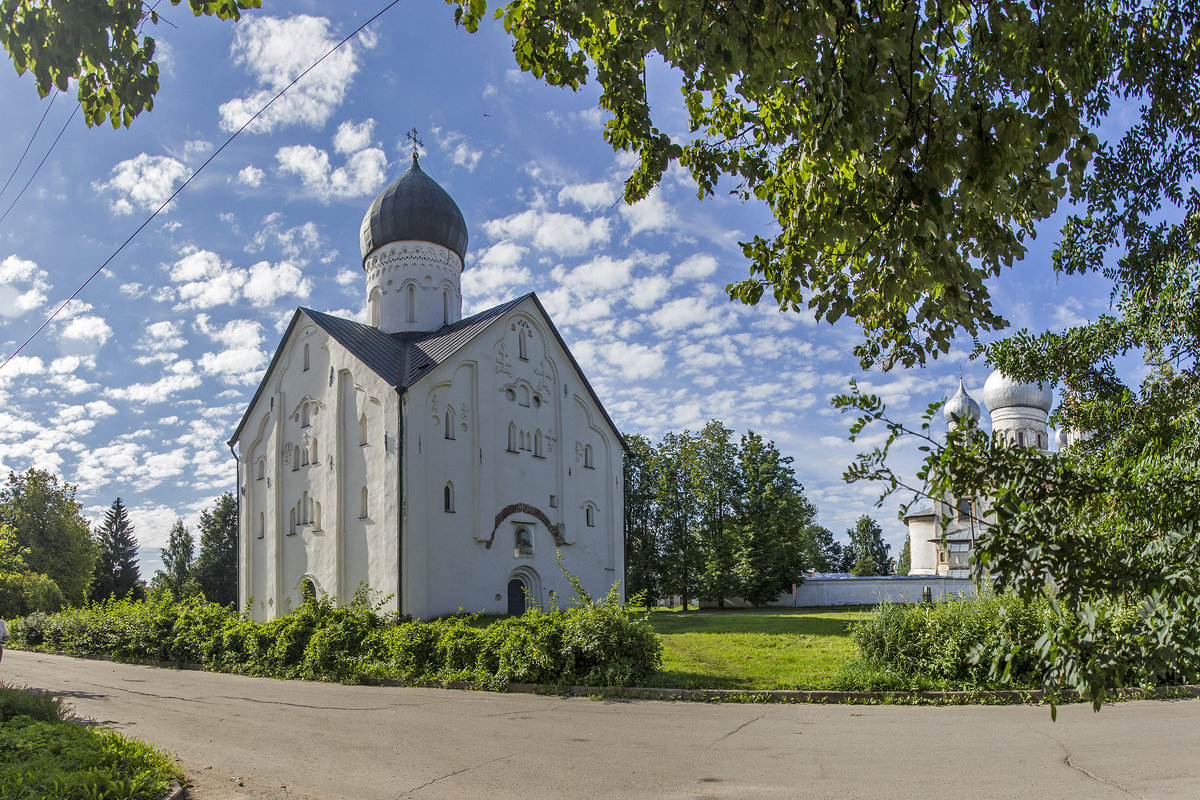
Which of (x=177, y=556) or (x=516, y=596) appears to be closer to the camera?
(x=516, y=596)

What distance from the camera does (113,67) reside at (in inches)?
201

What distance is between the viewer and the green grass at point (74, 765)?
5.96m

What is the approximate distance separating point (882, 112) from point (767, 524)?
130 ft

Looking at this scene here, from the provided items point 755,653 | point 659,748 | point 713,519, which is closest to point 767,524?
point 713,519

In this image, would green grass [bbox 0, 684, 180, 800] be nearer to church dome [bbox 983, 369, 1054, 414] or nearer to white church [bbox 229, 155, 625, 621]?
white church [bbox 229, 155, 625, 621]

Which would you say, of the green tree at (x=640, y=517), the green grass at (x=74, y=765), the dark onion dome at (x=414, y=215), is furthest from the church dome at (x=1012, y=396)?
the green grass at (x=74, y=765)

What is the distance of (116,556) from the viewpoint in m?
65.8

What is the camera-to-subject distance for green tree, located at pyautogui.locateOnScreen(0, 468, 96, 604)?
48.2 m

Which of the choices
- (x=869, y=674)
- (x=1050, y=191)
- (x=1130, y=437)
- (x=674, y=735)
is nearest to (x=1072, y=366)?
(x=1130, y=437)

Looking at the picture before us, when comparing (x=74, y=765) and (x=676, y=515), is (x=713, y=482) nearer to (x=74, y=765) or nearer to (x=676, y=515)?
(x=676, y=515)

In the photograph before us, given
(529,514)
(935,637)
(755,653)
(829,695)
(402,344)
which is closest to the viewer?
(829,695)

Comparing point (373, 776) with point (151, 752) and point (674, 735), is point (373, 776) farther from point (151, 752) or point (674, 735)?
point (674, 735)

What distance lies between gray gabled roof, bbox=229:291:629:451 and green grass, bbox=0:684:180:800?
59.3ft

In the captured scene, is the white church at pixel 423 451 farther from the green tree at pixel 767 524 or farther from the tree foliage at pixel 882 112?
the tree foliage at pixel 882 112
